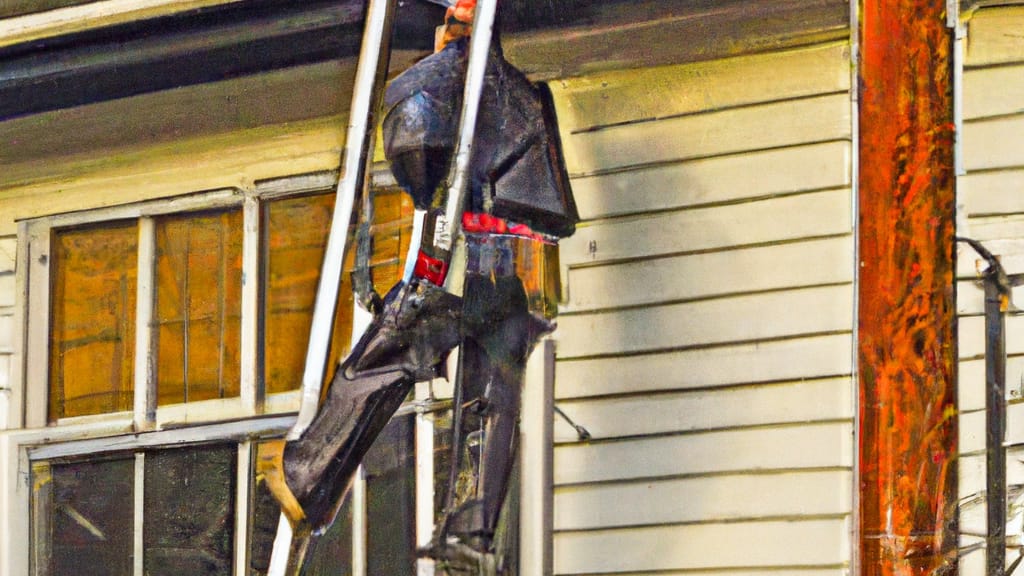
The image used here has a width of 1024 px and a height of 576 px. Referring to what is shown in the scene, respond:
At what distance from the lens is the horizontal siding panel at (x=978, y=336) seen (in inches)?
134

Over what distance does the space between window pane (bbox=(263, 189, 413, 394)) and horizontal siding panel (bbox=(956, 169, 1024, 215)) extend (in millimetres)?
1370

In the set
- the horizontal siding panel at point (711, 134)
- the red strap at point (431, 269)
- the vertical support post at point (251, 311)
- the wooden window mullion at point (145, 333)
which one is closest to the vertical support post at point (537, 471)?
the red strap at point (431, 269)

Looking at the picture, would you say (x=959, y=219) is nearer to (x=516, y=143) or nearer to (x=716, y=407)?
(x=716, y=407)

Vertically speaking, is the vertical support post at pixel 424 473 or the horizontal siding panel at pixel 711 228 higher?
the horizontal siding panel at pixel 711 228

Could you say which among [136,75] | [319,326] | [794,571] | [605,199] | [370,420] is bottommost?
[794,571]

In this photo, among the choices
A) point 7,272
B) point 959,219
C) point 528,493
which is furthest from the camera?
point 7,272

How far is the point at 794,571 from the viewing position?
11.4 ft

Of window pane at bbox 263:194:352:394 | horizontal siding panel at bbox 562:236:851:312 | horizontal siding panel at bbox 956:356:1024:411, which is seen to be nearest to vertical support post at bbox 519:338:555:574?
horizontal siding panel at bbox 562:236:851:312

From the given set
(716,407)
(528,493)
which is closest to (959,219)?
(716,407)

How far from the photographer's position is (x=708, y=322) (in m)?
3.62

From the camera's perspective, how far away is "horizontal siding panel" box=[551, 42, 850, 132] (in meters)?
3.58

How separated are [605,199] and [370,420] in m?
0.82

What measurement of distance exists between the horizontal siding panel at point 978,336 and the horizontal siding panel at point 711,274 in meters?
0.28

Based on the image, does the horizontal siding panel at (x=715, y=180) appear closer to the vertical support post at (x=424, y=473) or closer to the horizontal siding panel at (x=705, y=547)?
the vertical support post at (x=424, y=473)
